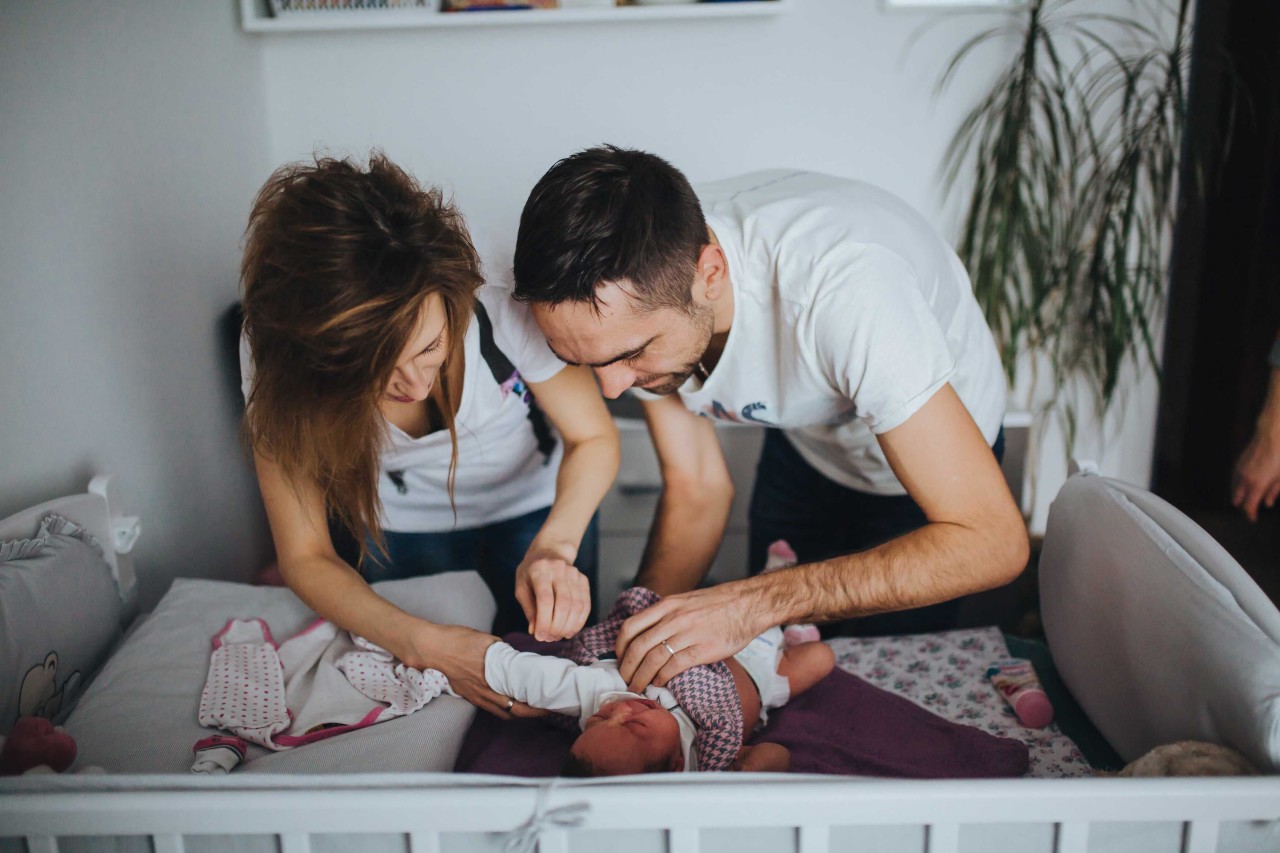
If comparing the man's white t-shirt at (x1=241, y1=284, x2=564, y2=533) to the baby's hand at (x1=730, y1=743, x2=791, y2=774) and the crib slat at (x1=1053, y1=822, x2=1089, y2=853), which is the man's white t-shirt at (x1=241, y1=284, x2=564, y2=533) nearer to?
the baby's hand at (x1=730, y1=743, x2=791, y2=774)

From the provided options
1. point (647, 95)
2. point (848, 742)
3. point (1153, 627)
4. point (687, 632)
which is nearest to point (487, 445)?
point (687, 632)

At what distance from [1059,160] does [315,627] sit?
2.12 metres

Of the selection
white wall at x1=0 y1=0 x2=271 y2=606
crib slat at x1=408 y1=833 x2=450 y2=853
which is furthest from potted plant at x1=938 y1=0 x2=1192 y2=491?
crib slat at x1=408 y1=833 x2=450 y2=853

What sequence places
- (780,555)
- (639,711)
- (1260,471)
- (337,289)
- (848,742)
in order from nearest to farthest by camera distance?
(337,289) < (639,711) < (848,742) < (1260,471) < (780,555)

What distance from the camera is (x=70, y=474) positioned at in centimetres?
154

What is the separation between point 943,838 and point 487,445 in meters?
1.01

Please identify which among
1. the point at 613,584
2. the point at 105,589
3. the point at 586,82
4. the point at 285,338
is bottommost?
the point at 613,584

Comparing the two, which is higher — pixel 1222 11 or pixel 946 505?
pixel 1222 11

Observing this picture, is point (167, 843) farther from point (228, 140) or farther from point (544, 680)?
point (228, 140)

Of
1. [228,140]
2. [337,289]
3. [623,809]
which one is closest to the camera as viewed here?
[623,809]

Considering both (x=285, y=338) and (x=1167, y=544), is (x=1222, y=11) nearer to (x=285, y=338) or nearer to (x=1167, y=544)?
(x=1167, y=544)

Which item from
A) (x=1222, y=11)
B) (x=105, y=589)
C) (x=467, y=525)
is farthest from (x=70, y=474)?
(x=1222, y=11)

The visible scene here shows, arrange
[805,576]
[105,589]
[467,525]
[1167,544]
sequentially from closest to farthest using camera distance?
1. [1167,544]
2. [805,576]
3. [105,589]
4. [467,525]

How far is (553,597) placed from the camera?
137cm
